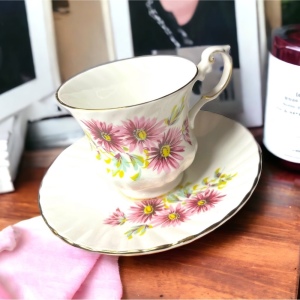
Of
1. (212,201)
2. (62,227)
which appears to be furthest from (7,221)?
(212,201)

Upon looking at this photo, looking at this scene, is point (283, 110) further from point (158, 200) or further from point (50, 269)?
point (50, 269)

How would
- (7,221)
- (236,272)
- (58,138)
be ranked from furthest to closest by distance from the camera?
(58,138)
(7,221)
(236,272)

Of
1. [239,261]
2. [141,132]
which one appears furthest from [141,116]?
[239,261]

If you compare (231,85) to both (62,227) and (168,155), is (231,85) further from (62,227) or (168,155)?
(62,227)

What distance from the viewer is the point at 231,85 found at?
575 mm

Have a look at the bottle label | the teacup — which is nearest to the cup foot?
the teacup

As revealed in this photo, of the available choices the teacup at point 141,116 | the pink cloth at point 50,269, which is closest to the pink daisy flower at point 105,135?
the teacup at point 141,116

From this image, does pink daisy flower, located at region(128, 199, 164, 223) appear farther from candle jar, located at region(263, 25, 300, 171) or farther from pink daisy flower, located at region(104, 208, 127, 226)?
candle jar, located at region(263, 25, 300, 171)

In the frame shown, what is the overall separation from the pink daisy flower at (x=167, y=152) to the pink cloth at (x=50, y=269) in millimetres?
97

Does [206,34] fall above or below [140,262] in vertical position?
above

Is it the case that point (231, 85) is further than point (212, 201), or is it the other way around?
point (231, 85)

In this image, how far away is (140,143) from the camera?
17.6 inches

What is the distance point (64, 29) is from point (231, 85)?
217mm

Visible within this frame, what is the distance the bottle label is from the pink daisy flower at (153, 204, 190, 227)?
0.43ft
